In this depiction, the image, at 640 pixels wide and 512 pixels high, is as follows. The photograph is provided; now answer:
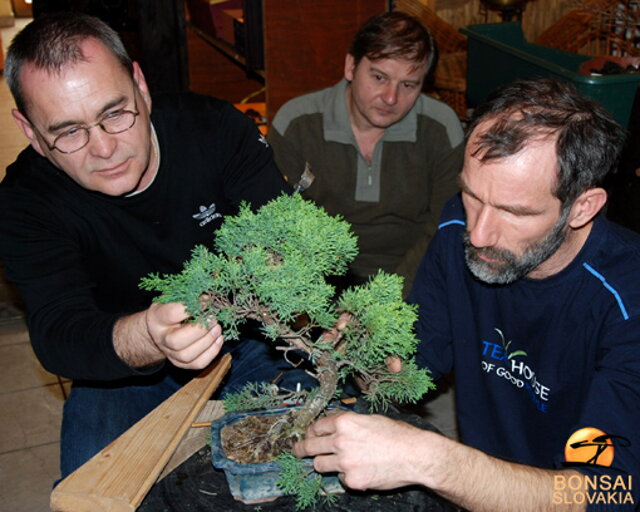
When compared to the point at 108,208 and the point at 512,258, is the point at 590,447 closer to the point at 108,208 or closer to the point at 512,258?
the point at 512,258

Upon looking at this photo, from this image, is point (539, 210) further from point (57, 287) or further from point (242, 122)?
point (57, 287)

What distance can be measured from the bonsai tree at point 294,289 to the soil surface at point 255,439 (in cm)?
1

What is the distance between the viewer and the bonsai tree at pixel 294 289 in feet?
3.96

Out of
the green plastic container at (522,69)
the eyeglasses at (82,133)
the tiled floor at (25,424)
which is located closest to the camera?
the eyeglasses at (82,133)

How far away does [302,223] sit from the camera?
4.06ft

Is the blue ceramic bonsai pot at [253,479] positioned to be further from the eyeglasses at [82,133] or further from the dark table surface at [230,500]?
the eyeglasses at [82,133]

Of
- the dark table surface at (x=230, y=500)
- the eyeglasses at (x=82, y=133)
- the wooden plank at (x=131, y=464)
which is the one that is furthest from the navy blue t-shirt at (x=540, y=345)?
the eyeglasses at (x=82, y=133)

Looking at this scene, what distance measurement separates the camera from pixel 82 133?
1.60 m

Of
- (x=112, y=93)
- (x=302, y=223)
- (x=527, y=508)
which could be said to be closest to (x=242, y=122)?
(x=112, y=93)

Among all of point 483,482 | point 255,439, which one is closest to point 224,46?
point 255,439

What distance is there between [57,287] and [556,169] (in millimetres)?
1217

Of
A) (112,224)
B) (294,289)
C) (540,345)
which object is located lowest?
(540,345)

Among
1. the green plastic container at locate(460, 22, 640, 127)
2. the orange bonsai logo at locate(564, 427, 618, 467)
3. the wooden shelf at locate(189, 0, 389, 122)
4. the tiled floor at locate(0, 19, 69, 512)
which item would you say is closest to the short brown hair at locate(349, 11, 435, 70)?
the green plastic container at locate(460, 22, 640, 127)

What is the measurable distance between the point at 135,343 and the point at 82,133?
0.55m
